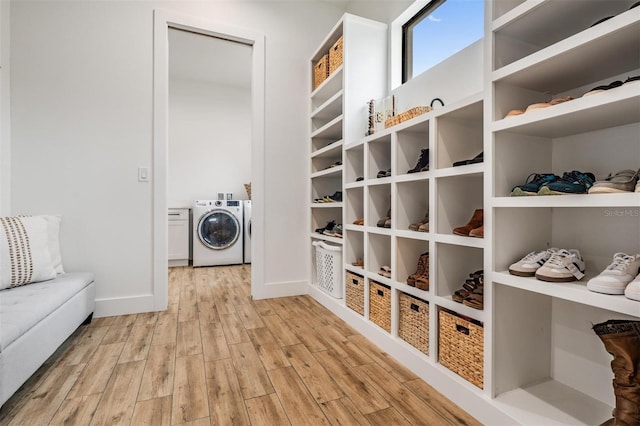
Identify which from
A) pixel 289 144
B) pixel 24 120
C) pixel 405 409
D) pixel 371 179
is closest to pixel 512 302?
pixel 405 409

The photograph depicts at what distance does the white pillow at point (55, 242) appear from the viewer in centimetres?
214

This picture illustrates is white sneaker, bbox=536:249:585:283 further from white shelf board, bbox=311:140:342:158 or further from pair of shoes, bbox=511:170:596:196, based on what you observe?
white shelf board, bbox=311:140:342:158

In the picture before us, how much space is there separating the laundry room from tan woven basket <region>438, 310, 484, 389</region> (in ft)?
11.6

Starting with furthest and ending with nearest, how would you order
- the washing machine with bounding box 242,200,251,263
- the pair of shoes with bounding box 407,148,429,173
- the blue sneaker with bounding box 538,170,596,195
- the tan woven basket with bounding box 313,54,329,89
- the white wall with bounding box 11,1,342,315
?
the washing machine with bounding box 242,200,251,263 < the tan woven basket with bounding box 313,54,329,89 < the white wall with bounding box 11,1,342,315 < the pair of shoes with bounding box 407,148,429,173 < the blue sneaker with bounding box 538,170,596,195

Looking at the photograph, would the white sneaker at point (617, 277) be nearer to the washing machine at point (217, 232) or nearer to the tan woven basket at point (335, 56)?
the tan woven basket at point (335, 56)

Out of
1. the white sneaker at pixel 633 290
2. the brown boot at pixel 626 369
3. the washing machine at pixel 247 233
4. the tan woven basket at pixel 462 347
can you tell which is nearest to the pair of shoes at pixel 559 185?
the white sneaker at pixel 633 290

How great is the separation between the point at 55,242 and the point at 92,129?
2.84 feet

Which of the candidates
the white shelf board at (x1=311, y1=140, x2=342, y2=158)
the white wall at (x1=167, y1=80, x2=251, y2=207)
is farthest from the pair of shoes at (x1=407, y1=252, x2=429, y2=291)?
the white wall at (x1=167, y1=80, x2=251, y2=207)

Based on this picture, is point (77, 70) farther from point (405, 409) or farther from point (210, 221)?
point (405, 409)

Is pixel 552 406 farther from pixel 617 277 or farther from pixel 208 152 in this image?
pixel 208 152

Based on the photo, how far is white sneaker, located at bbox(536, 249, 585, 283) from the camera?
1.05 m

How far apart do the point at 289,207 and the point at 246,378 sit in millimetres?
1692

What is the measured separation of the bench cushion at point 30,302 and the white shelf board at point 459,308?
69.8 inches

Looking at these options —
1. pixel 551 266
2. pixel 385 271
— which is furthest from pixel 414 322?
pixel 551 266
